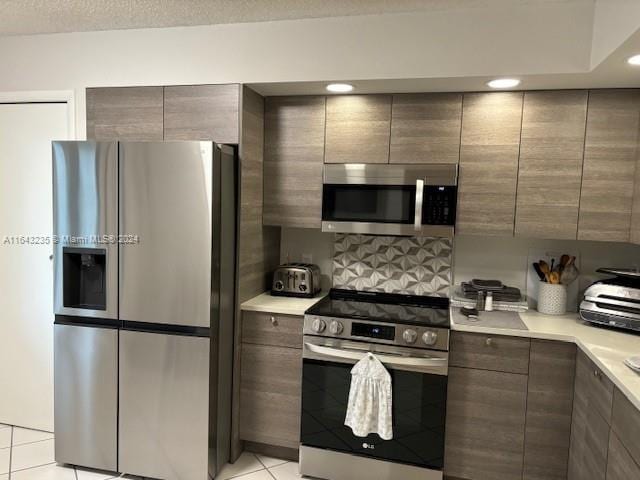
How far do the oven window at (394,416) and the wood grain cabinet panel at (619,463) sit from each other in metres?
0.75

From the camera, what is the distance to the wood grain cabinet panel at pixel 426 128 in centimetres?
246

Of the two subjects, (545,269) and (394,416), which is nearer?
(394,416)

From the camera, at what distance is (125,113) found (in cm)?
255

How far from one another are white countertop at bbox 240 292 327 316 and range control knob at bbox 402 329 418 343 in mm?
556

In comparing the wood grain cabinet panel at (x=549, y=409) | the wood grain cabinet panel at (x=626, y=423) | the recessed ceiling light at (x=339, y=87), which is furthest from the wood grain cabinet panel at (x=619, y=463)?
the recessed ceiling light at (x=339, y=87)

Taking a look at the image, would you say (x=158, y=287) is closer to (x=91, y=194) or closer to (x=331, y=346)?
(x=91, y=194)

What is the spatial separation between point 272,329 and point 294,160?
38.9 inches

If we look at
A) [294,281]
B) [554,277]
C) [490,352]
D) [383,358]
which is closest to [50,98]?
[294,281]

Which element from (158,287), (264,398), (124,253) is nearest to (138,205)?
(124,253)

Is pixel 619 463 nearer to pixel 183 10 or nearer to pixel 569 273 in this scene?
pixel 569 273

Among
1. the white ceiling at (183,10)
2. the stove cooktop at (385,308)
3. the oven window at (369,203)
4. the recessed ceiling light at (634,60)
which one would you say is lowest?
the stove cooktop at (385,308)

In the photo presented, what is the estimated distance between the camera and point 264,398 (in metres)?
2.55

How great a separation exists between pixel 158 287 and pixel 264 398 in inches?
34.3

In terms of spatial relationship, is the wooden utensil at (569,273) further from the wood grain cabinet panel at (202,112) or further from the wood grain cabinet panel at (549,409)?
the wood grain cabinet panel at (202,112)
